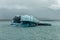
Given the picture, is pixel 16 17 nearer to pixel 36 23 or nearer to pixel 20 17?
pixel 20 17

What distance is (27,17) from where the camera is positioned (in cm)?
7775

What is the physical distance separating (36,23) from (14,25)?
23.8ft

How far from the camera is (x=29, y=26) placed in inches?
2985

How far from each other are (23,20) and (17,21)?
2.33m

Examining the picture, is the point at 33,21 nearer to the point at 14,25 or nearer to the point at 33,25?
the point at 33,25

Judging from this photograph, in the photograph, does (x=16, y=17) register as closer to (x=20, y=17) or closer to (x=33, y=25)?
(x=20, y=17)

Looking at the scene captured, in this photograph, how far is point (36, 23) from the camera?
77812 mm

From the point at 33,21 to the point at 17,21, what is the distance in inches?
205

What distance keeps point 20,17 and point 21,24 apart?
128 inches

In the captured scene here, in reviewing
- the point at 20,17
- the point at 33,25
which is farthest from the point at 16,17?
the point at 33,25

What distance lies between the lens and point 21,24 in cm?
7562

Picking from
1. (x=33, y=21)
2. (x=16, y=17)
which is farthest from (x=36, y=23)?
(x=16, y=17)

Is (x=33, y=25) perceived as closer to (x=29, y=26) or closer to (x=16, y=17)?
(x=29, y=26)

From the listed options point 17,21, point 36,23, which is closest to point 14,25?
point 17,21
